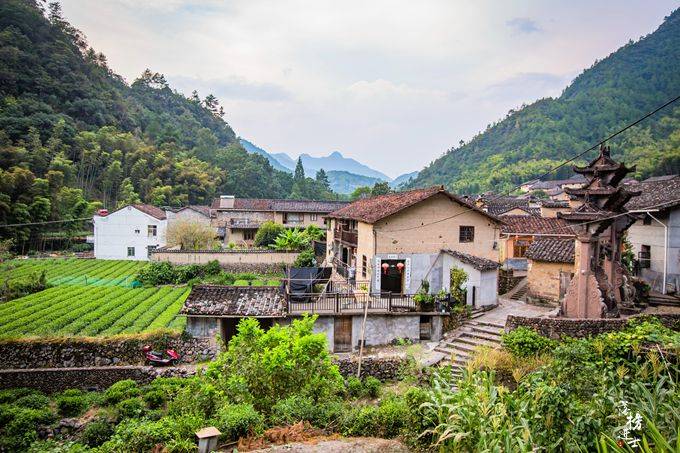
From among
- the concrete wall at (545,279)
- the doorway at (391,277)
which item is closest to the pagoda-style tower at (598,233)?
the concrete wall at (545,279)

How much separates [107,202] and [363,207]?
5051 cm

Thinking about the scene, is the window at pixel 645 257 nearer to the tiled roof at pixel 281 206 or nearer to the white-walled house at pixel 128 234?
the tiled roof at pixel 281 206

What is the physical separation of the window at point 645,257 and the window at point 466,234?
7.75 metres

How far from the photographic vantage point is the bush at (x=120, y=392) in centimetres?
1472

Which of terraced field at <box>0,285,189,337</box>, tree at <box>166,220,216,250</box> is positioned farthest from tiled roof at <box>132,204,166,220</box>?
terraced field at <box>0,285,189,337</box>

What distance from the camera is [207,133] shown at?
102 m

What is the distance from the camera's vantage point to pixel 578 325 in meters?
13.3

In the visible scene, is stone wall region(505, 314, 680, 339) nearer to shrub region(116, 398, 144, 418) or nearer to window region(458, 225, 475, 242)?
window region(458, 225, 475, 242)

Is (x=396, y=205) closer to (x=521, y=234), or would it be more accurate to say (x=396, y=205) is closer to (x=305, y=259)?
(x=521, y=234)

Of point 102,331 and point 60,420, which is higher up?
point 102,331

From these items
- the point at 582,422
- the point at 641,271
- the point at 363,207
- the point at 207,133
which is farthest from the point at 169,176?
the point at 582,422

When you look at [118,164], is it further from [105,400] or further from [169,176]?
[105,400]

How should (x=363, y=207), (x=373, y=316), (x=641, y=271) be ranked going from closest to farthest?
(x=373, y=316) → (x=641, y=271) → (x=363, y=207)

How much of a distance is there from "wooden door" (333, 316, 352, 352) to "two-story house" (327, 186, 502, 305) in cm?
219
